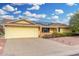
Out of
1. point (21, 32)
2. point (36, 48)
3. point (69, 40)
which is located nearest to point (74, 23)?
point (69, 40)

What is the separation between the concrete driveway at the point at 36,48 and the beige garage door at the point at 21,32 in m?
0.07

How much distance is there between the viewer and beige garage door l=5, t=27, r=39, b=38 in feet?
12.8

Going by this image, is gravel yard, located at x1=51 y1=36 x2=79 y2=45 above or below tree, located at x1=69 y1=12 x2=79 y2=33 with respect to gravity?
below

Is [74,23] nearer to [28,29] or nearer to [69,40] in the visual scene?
[69,40]

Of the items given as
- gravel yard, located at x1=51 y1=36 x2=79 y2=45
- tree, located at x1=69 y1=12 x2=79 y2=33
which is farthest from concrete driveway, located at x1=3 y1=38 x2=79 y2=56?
tree, located at x1=69 y1=12 x2=79 y2=33

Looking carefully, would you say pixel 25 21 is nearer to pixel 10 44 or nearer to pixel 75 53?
pixel 10 44

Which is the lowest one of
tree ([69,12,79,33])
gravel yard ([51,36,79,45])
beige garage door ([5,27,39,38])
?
gravel yard ([51,36,79,45])

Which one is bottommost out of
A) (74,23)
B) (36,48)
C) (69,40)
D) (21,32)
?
(36,48)

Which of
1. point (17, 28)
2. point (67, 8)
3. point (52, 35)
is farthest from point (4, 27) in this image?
point (67, 8)

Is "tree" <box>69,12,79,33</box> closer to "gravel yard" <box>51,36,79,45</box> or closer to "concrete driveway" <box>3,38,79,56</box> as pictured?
"gravel yard" <box>51,36,79,45</box>

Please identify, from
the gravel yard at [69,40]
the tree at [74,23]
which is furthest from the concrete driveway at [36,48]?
the tree at [74,23]

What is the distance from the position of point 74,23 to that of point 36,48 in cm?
68

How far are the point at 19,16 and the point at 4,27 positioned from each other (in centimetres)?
28

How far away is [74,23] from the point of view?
12.8 feet
